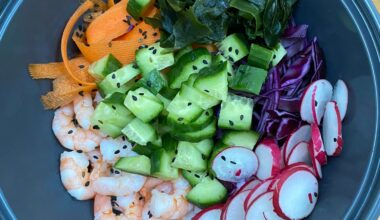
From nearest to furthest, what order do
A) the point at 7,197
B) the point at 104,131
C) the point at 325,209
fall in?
the point at 325,209
the point at 7,197
the point at 104,131

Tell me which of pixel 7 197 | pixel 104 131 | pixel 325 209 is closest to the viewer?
pixel 325 209

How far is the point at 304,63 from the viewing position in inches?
58.7

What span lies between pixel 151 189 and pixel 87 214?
248 mm

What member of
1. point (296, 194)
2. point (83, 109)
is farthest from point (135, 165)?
point (296, 194)

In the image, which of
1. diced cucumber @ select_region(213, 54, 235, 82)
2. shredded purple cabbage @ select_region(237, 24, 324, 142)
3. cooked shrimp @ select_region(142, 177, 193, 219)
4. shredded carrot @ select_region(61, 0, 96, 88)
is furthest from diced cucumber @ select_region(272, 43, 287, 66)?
shredded carrot @ select_region(61, 0, 96, 88)

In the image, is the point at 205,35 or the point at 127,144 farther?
the point at 127,144

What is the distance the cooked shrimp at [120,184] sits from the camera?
1477 mm

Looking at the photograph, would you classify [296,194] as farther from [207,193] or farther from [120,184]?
[120,184]

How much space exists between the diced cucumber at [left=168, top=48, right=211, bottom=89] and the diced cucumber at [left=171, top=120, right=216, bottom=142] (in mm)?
149

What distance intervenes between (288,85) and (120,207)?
644mm

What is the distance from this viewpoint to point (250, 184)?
1.45 m

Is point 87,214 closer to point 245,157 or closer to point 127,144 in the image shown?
point 127,144

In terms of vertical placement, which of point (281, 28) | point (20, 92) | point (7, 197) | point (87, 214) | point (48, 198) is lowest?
point (87, 214)

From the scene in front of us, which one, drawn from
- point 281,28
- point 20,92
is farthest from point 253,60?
point 20,92
